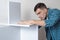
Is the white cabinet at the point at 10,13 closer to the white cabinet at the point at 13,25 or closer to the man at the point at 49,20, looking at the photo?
the white cabinet at the point at 13,25

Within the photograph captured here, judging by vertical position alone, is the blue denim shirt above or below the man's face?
below

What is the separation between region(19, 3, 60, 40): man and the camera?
151 centimetres

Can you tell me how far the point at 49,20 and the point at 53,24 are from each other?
0.22 feet

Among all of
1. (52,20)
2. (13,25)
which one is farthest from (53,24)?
(13,25)

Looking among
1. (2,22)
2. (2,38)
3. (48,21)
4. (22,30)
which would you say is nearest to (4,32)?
(2,38)

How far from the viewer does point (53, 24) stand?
5.00 ft

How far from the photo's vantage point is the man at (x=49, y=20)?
1515 mm

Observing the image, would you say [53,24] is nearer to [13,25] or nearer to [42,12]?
[42,12]

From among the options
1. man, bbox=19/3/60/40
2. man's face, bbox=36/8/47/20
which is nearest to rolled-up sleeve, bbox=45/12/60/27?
man, bbox=19/3/60/40

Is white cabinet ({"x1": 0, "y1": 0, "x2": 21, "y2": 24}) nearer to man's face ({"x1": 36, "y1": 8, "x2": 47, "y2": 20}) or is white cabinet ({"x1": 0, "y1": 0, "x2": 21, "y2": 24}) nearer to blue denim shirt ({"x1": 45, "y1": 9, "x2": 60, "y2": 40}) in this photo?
man's face ({"x1": 36, "y1": 8, "x2": 47, "y2": 20})

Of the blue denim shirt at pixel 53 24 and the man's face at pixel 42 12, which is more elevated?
the man's face at pixel 42 12

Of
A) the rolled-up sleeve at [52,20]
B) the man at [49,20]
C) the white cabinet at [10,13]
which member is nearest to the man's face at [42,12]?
the man at [49,20]

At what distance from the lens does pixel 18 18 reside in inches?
68.8

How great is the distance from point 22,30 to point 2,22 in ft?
0.96
